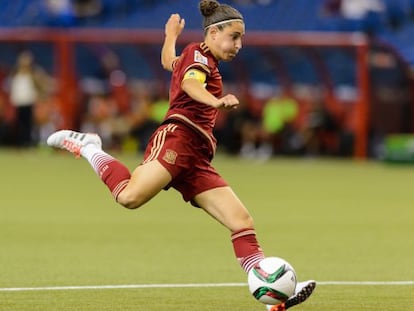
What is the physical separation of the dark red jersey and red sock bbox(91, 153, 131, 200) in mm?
518

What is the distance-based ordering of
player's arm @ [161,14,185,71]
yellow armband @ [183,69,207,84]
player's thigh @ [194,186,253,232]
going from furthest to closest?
1. player's arm @ [161,14,185,71]
2. player's thigh @ [194,186,253,232]
3. yellow armband @ [183,69,207,84]

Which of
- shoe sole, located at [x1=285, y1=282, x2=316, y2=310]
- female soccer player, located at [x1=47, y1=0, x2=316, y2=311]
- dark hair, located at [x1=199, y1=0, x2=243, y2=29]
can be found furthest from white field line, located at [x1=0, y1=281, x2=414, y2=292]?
dark hair, located at [x1=199, y1=0, x2=243, y2=29]

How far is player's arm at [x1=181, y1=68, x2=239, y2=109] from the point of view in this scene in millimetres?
7863

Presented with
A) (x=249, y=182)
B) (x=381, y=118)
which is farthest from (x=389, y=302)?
(x=381, y=118)

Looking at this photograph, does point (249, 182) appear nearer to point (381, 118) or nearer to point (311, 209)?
point (311, 209)

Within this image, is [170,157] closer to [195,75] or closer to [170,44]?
[195,75]

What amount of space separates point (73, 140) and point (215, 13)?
161 centimetres

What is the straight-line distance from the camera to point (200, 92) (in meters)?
8.27

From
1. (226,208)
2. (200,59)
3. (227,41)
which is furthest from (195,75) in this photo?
(226,208)

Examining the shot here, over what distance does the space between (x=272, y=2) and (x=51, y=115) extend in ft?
22.1

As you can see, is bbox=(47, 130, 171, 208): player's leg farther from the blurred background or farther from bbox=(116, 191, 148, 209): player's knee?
the blurred background

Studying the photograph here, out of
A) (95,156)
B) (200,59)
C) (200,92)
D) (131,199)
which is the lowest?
(131,199)

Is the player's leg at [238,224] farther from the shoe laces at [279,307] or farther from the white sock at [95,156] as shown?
the white sock at [95,156]

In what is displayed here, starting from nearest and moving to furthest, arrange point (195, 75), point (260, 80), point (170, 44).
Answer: point (195, 75), point (170, 44), point (260, 80)
